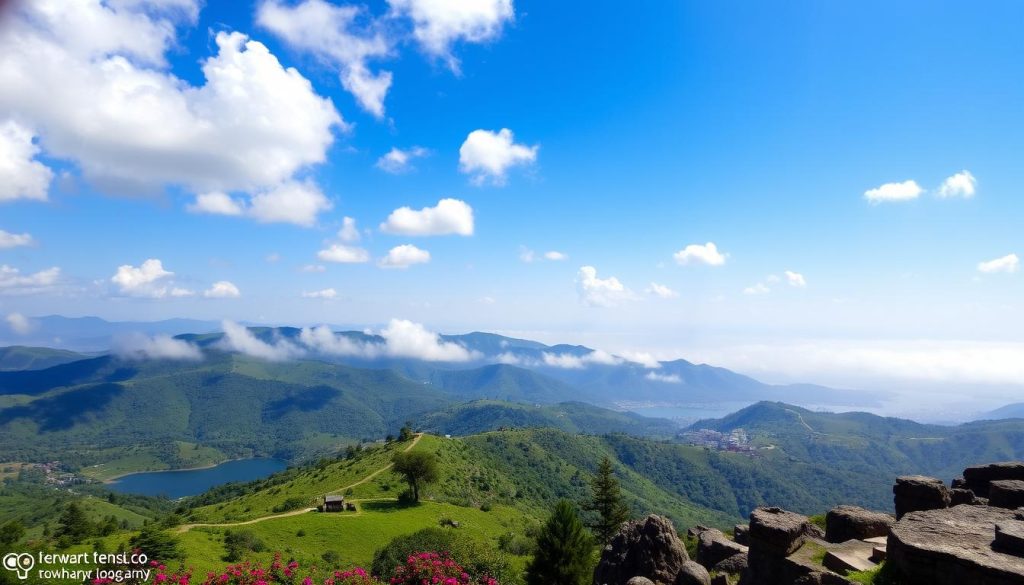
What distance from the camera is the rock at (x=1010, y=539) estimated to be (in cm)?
1441

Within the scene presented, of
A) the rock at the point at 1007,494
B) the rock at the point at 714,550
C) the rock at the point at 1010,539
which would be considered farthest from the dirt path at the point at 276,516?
the rock at the point at 1007,494

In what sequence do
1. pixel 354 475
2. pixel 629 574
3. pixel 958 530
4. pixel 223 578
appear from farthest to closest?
pixel 354 475
pixel 629 574
pixel 223 578
pixel 958 530

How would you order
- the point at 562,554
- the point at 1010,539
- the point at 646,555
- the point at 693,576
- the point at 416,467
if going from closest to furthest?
the point at 1010,539
the point at 693,576
the point at 646,555
the point at 562,554
the point at 416,467

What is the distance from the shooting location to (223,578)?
23.4 meters

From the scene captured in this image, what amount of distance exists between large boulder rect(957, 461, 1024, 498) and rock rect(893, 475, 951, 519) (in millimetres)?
5583

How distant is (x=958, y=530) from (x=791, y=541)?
6.10 meters

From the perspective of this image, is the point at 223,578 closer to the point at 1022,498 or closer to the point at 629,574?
the point at 629,574

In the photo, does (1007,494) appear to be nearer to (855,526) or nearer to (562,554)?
(855,526)

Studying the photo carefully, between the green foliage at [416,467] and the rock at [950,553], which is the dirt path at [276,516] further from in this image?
the rock at [950,553]

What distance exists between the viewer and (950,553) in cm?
1466

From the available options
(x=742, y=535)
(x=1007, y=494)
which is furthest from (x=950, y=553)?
(x=742, y=535)

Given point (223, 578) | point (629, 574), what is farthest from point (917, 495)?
point (223, 578)

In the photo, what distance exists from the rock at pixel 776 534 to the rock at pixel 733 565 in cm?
489

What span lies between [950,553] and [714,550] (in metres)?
17.0
